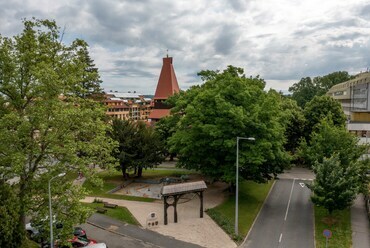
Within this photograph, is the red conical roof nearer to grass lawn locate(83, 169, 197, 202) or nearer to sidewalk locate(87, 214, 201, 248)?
grass lawn locate(83, 169, 197, 202)

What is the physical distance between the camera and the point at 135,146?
124ft

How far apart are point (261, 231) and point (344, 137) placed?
11588 mm

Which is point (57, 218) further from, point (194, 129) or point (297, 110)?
point (297, 110)

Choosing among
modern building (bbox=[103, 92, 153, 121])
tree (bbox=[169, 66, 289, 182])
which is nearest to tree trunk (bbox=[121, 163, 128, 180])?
tree (bbox=[169, 66, 289, 182])

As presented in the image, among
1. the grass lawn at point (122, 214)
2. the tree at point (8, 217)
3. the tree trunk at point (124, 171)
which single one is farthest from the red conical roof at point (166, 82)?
→ the tree at point (8, 217)

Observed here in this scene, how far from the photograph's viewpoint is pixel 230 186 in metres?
34.2

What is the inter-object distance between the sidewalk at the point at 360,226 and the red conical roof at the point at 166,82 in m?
42.0

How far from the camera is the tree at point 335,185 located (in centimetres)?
2400

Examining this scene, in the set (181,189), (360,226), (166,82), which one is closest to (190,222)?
(181,189)

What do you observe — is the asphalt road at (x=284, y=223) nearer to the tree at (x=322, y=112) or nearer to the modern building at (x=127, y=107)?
the tree at (x=322, y=112)

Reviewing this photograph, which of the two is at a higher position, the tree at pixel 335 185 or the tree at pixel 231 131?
the tree at pixel 231 131

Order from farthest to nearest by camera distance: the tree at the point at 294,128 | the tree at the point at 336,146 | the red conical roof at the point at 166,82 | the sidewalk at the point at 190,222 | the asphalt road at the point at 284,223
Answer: the red conical roof at the point at 166,82 < the tree at the point at 294,128 < the tree at the point at 336,146 < the sidewalk at the point at 190,222 < the asphalt road at the point at 284,223

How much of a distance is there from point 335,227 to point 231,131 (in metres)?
11.6

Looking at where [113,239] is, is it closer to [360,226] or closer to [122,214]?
[122,214]
